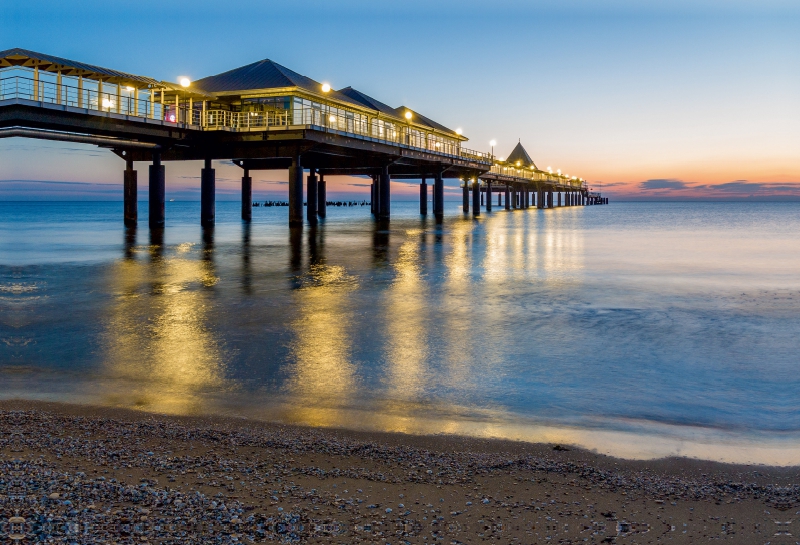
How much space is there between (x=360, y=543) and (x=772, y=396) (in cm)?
614

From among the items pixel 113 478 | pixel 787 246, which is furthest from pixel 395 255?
pixel 787 246

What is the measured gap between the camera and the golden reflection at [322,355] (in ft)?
23.7

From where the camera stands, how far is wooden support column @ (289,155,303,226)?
1702 inches

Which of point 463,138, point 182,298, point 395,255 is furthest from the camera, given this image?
point 463,138

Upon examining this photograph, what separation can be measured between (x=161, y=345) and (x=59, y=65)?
2531 cm

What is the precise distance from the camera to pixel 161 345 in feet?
33.8

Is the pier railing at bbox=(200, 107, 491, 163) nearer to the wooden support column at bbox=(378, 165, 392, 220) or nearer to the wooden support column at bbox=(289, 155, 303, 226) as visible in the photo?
the wooden support column at bbox=(289, 155, 303, 226)

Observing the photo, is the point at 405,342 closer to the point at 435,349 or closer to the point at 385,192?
the point at 435,349

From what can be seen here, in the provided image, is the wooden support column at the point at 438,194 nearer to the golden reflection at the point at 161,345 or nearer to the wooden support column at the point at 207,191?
the wooden support column at the point at 207,191

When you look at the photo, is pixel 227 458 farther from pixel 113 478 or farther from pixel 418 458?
pixel 418 458

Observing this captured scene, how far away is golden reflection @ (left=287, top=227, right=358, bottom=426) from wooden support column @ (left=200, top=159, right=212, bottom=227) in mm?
30313

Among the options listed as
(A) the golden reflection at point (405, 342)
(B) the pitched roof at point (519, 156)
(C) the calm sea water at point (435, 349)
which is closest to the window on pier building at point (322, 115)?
(C) the calm sea water at point (435, 349)

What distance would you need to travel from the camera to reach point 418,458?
18.4 feet

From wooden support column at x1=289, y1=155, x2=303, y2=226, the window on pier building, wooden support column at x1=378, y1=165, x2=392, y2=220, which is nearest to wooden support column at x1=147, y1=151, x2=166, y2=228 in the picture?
wooden support column at x1=289, y1=155, x2=303, y2=226
